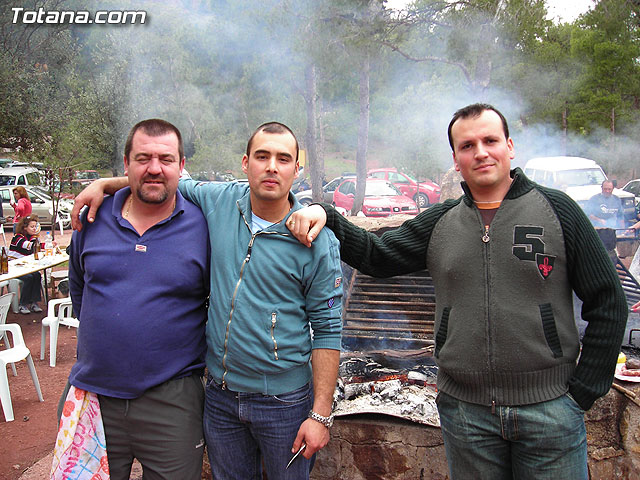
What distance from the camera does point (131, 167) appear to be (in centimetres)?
205

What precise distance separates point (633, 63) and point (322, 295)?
1916cm

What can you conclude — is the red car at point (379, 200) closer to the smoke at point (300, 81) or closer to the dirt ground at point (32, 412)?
the smoke at point (300, 81)

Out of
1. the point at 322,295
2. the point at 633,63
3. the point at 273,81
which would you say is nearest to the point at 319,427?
the point at 322,295

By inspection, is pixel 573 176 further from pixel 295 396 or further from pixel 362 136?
pixel 295 396

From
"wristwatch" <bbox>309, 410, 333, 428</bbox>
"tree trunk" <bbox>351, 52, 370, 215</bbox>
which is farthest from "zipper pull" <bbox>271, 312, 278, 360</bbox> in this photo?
"tree trunk" <bbox>351, 52, 370, 215</bbox>

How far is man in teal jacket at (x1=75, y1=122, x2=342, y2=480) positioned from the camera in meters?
1.91

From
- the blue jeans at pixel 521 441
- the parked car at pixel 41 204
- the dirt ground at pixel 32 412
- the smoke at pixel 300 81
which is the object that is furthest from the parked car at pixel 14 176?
the blue jeans at pixel 521 441

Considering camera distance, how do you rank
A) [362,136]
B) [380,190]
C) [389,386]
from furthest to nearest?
[380,190], [362,136], [389,386]

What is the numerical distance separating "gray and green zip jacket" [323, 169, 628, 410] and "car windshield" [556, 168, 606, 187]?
12.0 metres

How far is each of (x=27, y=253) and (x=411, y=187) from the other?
12.0 metres

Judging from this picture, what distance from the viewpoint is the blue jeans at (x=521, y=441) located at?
1.72 meters

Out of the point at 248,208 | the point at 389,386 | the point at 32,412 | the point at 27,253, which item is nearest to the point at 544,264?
the point at 248,208

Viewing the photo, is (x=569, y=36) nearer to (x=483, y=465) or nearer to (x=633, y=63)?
(x=633, y=63)

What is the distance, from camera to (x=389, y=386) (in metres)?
3.26
